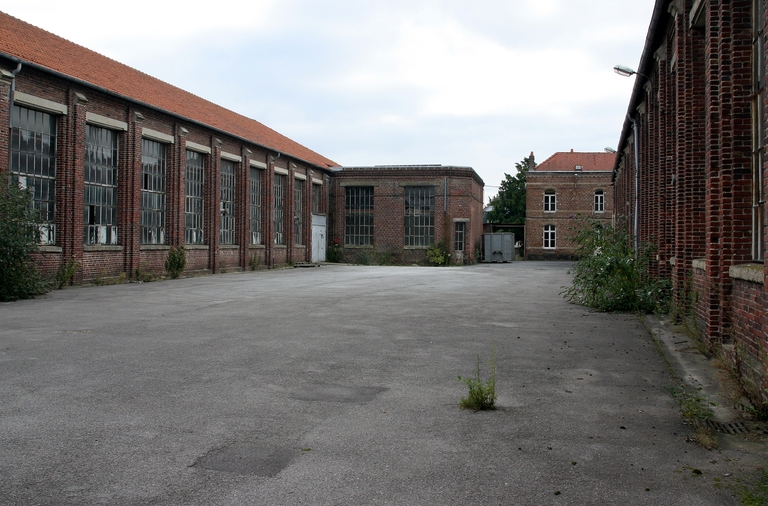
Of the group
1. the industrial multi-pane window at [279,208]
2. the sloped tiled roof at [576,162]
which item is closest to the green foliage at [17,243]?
the industrial multi-pane window at [279,208]

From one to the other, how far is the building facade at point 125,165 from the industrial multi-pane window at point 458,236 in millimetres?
12284

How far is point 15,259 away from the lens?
50.7 ft

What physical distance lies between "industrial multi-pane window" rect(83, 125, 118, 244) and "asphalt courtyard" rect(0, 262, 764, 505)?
452 inches

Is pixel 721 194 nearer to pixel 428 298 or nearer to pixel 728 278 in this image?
pixel 728 278

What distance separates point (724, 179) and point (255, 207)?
27.9 meters

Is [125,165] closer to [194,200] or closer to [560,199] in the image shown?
[194,200]

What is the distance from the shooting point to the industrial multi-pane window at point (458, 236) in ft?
140

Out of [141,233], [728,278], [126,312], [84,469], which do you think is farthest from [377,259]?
[84,469]

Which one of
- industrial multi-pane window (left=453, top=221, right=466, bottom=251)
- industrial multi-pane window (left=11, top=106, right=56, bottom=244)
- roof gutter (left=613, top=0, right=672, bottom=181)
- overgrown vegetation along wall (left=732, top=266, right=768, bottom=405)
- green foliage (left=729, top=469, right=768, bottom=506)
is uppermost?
roof gutter (left=613, top=0, right=672, bottom=181)

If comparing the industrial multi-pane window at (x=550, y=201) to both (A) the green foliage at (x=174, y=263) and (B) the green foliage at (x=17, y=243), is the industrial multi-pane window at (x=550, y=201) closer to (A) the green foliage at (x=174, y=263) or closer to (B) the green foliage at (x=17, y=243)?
(A) the green foliage at (x=174, y=263)

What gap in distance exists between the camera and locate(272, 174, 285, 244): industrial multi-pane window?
116 feet

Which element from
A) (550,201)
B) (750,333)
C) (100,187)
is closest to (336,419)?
(750,333)

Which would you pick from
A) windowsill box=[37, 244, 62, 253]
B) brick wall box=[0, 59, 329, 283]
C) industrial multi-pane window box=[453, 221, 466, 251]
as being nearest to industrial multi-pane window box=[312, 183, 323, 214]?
brick wall box=[0, 59, 329, 283]

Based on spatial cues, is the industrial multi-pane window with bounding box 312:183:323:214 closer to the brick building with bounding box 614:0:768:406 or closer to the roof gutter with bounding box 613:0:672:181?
the roof gutter with bounding box 613:0:672:181
